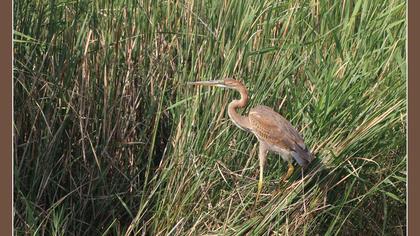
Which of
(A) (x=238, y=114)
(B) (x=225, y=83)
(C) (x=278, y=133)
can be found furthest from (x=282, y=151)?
(B) (x=225, y=83)

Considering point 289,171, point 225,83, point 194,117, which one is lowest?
point 289,171

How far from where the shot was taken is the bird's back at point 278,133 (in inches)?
205

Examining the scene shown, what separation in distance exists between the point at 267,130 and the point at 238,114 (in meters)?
0.13

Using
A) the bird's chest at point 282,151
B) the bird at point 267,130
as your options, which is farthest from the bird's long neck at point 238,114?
the bird's chest at point 282,151

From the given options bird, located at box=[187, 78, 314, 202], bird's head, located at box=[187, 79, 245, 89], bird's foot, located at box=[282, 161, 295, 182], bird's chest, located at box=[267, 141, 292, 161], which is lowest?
bird's foot, located at box=[282, 161, 295, 182]

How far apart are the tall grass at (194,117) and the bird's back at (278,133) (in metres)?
0.13

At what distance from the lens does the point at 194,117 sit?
5.39 meters

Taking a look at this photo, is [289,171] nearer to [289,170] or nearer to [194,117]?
[289,170]

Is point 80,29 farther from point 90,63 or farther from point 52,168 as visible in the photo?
point 52,168

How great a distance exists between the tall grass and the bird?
91 mm

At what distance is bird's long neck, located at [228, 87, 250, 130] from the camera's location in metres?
5.30

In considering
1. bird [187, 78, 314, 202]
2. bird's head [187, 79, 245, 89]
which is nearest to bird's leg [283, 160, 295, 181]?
bird [187, 78, 314, 202]

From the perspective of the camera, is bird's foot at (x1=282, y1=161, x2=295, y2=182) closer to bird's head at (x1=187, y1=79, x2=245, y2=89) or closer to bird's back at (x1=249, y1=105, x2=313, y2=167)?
bird's back at (x1=249, y1=105, x2=313, y2=167)

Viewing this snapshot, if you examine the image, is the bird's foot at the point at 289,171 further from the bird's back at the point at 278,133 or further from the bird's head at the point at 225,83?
the bird's head at the point at 225,83
